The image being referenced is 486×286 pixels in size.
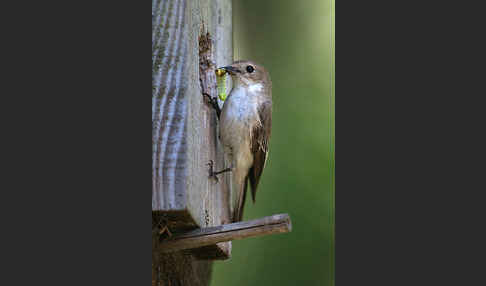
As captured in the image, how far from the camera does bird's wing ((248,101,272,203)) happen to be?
269 centimetres

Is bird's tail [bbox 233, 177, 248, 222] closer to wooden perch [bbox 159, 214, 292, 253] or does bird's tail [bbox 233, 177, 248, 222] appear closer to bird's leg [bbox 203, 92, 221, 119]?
bird's leg [bbox 203, 92, 221, 119]

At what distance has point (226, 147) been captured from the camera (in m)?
2.61

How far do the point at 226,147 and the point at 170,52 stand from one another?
963mm

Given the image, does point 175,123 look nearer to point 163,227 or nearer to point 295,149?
point 163,227

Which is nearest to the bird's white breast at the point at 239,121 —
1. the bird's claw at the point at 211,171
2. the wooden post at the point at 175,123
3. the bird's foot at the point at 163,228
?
the bird's claw at the point at 211,171

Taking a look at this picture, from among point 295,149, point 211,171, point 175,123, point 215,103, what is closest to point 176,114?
point 175,123

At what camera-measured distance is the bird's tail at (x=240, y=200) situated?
2688mm

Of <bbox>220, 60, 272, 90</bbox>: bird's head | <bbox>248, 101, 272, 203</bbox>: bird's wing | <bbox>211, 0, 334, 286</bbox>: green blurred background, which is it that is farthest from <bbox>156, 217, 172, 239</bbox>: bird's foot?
<bbox>211, 0, 334, 286</bbox>: green blurred background

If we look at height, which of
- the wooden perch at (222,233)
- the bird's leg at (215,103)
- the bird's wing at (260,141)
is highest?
the bird's leg at (215,103)

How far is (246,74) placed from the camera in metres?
2.71

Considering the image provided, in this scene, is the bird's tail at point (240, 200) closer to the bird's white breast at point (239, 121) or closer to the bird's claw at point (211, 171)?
the bird's white breast at point (239, 121)

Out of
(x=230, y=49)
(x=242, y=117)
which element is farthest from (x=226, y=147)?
(x=230, y=49)

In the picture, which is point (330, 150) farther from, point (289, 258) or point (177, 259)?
point (177, 259)

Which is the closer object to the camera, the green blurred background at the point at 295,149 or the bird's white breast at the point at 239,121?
the bird's white breast at the point at 239,121
